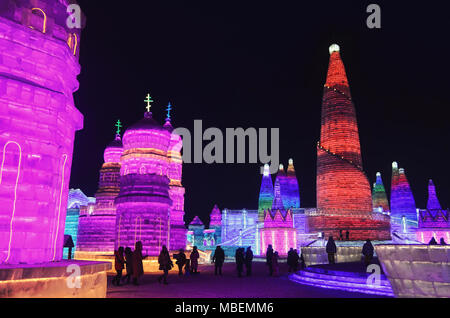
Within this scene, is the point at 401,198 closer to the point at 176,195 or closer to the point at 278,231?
the point at 278,231

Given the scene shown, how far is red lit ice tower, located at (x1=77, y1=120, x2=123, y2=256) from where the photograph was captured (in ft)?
108

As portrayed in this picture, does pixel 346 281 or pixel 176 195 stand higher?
pixel 176 195

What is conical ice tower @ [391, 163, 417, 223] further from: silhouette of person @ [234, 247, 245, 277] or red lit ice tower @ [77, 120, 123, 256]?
silhouette of person @ [234, 247, 245, 277]

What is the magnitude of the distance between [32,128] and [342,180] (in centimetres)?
3811

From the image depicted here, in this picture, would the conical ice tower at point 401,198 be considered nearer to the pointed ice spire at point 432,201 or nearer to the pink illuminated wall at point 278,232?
the pointed ice spire at point 432,201

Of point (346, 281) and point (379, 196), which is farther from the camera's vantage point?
point (379, 196)

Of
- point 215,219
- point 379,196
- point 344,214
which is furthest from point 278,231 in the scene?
point 379,196

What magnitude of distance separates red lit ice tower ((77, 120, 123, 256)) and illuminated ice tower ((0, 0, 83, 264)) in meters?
26.9

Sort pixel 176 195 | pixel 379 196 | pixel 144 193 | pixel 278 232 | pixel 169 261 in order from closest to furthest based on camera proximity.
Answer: pixel 169 261 → pixel 144 193 → pixel 176 195 → pixel 278 232 → pixel 379 196

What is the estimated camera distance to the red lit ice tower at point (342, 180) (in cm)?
4088

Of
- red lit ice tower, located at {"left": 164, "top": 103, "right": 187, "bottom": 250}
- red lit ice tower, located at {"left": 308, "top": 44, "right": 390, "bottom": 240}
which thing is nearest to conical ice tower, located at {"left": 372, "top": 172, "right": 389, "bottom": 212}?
red lit ice tower, located at {"left": 308, "top": 44, "right": 390, "bottom": 240}

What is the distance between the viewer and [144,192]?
22.0 meters

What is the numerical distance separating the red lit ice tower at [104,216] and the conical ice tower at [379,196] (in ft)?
147
